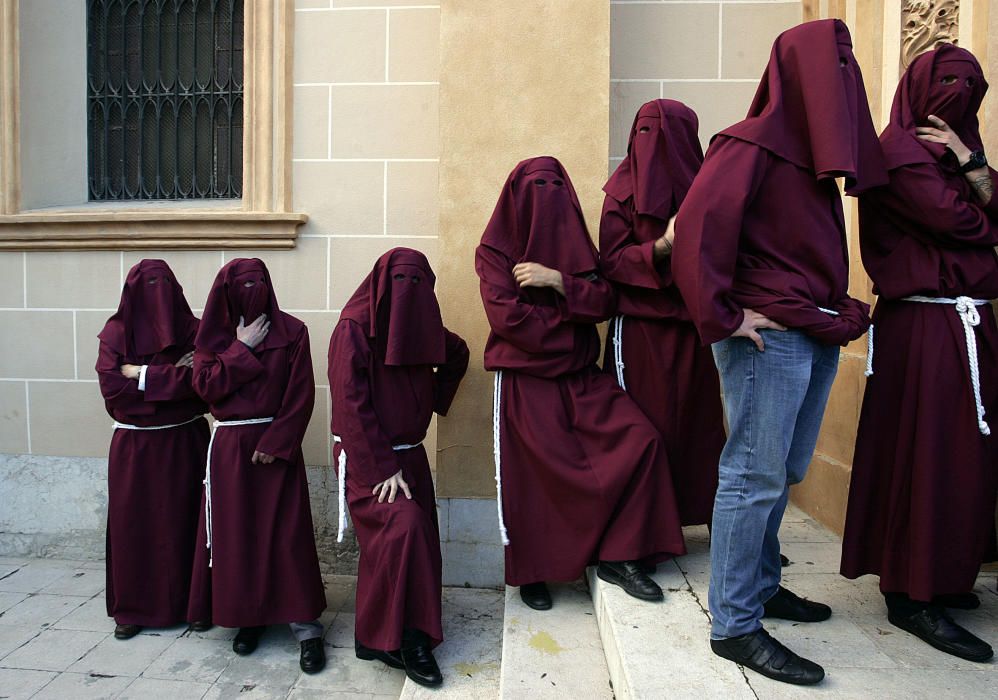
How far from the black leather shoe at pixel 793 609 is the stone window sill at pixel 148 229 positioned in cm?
388

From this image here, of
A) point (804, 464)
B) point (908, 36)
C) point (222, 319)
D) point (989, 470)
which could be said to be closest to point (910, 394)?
point (989, 470)

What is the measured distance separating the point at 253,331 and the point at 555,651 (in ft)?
7.79

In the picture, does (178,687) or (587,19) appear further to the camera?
(587,19)

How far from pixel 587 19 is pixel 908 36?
1.74m

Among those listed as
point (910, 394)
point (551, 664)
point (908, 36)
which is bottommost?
point (551, 664)

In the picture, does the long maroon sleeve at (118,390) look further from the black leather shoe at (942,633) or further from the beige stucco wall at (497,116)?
the black leather shoe at (942,633)

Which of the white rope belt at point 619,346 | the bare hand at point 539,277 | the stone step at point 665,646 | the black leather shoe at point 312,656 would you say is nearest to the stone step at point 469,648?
the black leather shoe at point 312,656

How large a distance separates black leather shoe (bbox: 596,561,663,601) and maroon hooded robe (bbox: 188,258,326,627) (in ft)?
5.78

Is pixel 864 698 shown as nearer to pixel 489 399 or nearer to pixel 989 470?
pixel 989 470

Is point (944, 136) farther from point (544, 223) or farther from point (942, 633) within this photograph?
point (942, 633)

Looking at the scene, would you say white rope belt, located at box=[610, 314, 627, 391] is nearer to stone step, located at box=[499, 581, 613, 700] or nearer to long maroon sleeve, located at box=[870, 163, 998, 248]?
stone step, located at box=[499, 581, 613, 700]

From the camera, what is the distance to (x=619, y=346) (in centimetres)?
363

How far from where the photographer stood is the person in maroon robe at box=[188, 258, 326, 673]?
412cm

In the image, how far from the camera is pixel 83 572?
5.46 metres
